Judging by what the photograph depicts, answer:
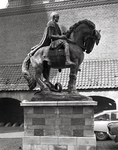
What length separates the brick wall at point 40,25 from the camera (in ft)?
59.7

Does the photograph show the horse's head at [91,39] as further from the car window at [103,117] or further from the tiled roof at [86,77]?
the tiled roof at [86,77]

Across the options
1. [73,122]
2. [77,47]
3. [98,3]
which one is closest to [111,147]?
[73,122]

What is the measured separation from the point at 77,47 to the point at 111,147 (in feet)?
16.9

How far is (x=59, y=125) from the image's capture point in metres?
6.18

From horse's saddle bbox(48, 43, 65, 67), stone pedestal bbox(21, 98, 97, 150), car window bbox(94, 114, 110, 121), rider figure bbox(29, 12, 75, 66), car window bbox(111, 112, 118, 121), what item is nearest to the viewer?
stone pedestal bbox(21, 98, 97, 150)

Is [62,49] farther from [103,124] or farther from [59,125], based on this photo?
[103,124]

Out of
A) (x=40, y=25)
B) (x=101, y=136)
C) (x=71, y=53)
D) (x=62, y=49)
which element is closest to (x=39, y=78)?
(x=62, y=49)

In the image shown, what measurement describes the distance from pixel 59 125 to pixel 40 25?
14594 millimetres

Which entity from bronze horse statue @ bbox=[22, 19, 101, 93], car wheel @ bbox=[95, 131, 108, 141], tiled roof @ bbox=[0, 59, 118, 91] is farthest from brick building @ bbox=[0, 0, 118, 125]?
bronze horse statue @ bbox=[22, 19, 101, 93]

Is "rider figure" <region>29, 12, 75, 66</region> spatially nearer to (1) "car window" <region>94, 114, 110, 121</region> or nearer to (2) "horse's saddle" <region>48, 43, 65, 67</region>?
(2) "horse's saddle" <region>48, 43, 65, 67</region>

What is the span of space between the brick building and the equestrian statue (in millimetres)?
8406

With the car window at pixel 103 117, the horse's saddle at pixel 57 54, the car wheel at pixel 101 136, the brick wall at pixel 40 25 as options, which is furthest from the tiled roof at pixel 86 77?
the horse's saddle at pixel 57 54

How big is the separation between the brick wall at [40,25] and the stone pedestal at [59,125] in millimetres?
12495

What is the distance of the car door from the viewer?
1119cm
